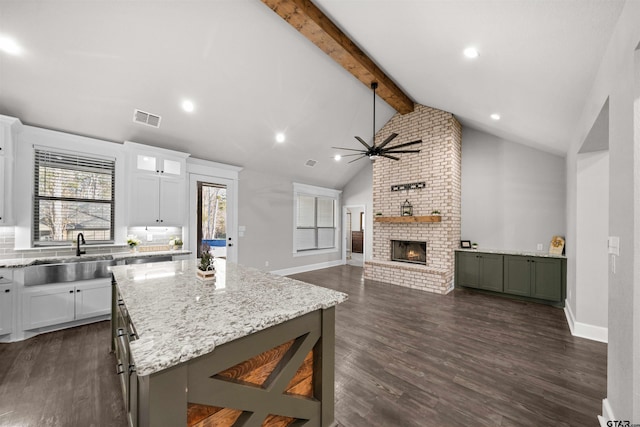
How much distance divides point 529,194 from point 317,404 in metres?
5.49

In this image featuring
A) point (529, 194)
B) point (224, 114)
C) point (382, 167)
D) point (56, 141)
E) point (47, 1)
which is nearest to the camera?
point (47, 1)

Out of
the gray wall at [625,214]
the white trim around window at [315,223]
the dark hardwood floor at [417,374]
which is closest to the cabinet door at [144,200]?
the dark hardwood floor at [417,374]

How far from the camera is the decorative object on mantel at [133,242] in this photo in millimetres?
4051

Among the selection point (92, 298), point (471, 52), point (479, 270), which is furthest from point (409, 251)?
point (92, 298)

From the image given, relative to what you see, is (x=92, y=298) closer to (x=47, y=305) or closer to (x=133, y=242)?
(x=47, y=305)

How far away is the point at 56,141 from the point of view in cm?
362

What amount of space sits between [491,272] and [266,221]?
4936 millimetres

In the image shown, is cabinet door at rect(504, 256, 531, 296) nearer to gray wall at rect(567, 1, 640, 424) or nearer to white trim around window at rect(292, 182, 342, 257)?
gray wall at rect(567, 1, 640, 424)

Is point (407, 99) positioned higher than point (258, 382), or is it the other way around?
point (407, 99)

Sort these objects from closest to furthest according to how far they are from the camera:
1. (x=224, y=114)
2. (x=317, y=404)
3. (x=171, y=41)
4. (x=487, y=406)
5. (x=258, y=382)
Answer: (x=258, y=382), (x=317, y=404), (x=487, y=406), (x=171, y=41), (x=224, y=114)

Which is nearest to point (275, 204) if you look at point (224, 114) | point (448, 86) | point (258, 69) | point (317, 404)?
point (224, 114)

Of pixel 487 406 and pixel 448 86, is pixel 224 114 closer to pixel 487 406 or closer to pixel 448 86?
pixel 448 86

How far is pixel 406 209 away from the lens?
232 inches

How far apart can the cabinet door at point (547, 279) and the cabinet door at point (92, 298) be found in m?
6.78
